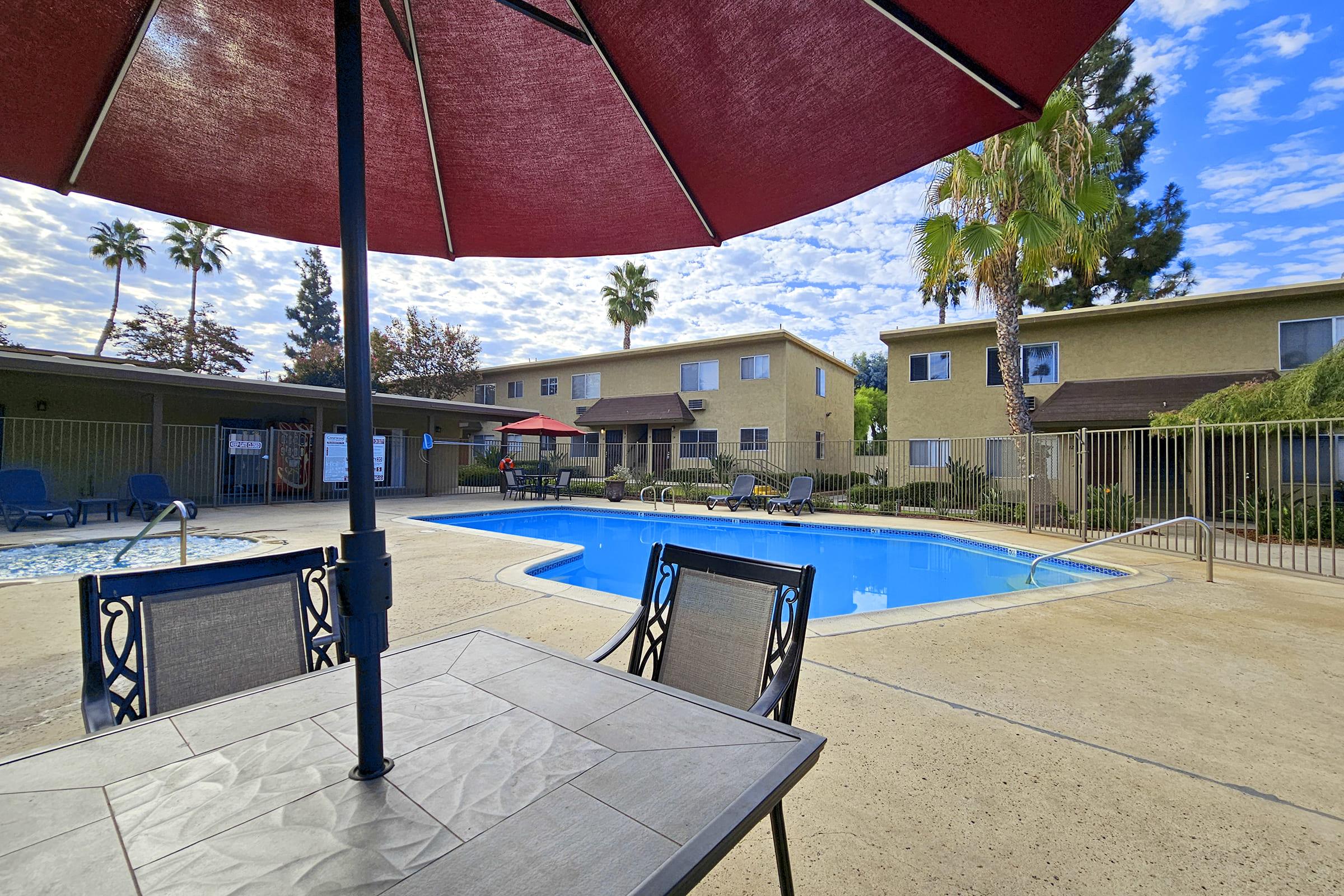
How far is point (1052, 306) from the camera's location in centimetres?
2119

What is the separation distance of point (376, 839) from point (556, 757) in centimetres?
38

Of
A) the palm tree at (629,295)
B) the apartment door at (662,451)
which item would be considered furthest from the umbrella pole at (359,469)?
the palm tree at (629,295)

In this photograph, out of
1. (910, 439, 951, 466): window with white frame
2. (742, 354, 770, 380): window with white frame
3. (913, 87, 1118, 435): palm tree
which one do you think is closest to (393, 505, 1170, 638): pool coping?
(913, 87, 1118, 435): palm tree

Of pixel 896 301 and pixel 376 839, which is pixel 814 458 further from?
pixel 376 839

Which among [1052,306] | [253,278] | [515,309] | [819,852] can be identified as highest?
[253,278]

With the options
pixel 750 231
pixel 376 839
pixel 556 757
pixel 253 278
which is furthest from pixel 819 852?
pixel 253 278

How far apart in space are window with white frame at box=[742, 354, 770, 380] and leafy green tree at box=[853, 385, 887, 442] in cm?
2697

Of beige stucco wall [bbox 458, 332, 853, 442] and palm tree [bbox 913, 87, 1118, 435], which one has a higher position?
palm tree [bbox 913, 87, 1118, 435]

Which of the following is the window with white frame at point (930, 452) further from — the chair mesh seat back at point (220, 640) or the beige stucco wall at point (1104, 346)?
the chair mesh seat back at point (220, 640)

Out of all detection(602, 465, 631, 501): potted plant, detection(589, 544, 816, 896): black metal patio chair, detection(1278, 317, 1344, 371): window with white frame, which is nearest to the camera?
detection(589, 544, 816, 896): black metal patio chair

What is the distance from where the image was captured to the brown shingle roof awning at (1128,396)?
1185 cm

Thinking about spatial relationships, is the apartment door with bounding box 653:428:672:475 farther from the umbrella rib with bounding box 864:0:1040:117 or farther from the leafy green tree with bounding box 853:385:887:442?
the leafy green tree with bounding box 853:385:887:442

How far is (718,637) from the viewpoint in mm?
2029

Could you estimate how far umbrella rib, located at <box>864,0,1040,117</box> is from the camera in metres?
1.53
